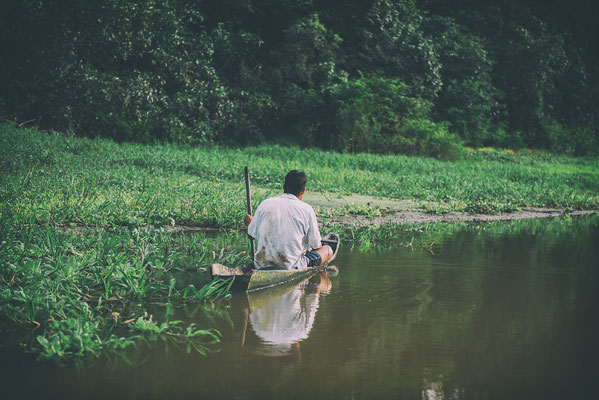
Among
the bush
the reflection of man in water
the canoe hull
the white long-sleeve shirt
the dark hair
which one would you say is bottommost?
the reflection of man in water

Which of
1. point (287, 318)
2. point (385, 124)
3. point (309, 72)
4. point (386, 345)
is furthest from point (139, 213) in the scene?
→ point (309, 72)

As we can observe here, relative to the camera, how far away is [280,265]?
218 inches

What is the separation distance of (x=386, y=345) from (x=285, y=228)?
1.77 meters

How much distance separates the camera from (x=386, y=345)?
13.0 feet

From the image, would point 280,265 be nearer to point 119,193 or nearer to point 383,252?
point 383,252

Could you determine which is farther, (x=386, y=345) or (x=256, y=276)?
(x=256, y=276)

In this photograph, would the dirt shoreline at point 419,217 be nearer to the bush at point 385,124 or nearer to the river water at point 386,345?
the river water at point 386,345

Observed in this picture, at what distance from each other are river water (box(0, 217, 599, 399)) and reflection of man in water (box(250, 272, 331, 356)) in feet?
0.04

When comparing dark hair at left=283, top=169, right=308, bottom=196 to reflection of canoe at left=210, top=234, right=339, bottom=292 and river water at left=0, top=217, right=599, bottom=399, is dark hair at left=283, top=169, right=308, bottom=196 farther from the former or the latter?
river water at left=0, top=217, right=599, bottom=399

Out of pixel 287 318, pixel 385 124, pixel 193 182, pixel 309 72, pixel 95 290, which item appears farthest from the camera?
pixel 309 72

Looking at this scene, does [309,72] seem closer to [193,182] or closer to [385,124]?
[385,124]

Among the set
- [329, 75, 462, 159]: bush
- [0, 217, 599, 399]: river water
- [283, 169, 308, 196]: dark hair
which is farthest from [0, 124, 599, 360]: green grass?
[329, 75, 462, 159]: bush

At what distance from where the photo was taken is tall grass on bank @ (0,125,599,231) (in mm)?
7609

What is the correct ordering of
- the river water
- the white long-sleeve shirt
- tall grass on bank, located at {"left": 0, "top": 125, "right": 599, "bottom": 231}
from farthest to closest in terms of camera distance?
tall grass on bank, located at {"left": 0, "top": 125, "right": 599, "bottom": 231} → the white long-sleeve shirt → the river water
